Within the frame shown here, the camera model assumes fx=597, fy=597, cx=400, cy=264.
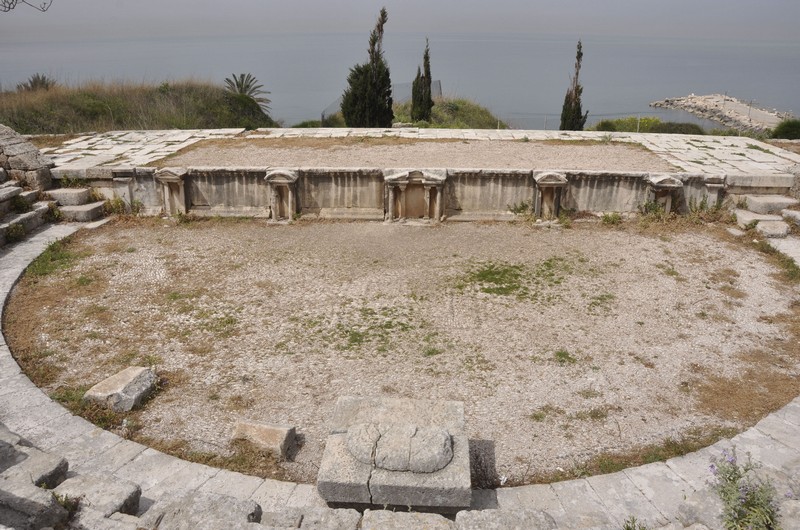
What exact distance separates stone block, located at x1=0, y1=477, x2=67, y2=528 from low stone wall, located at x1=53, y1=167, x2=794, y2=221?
7820 millimetres

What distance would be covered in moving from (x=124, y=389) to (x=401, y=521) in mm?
3398

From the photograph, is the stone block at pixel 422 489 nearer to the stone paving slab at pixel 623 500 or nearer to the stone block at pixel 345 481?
the stone block at pixel 345 481

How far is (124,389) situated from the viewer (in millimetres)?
5898

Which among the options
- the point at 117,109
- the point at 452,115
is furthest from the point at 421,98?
the point at 117,109

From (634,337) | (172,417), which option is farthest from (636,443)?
(172,417)

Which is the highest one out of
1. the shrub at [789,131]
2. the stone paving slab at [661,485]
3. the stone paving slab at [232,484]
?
the shrub at [789,131]

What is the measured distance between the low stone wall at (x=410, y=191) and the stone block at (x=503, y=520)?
→ 7661 mm

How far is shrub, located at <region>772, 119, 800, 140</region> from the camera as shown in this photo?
59.9 feet

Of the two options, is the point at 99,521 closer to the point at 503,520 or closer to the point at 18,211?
the point at 503,520

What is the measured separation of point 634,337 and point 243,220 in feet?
24.1

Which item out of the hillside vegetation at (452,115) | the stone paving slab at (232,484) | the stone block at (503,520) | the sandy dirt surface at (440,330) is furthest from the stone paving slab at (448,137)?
the stone block at (503,520)

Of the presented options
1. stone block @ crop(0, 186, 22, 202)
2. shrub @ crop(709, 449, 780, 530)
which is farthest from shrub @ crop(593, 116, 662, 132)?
shrub @ crop(709, 449, 780, 530)

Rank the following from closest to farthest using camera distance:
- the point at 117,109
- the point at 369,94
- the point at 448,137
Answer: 1. the point at 448,137
2. the point at 117,109
3. the point at 369,94

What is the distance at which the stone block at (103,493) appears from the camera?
4.15 m
